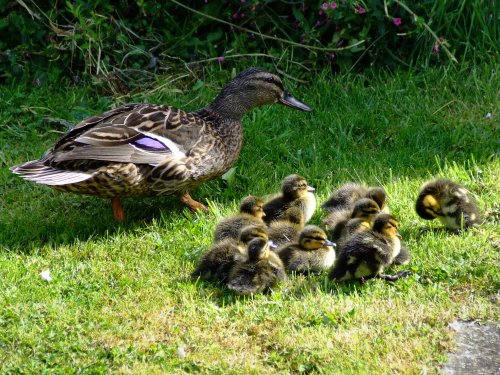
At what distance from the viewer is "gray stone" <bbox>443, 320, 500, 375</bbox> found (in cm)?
475

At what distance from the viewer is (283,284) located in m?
5.66

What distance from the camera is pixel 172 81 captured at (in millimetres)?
8797

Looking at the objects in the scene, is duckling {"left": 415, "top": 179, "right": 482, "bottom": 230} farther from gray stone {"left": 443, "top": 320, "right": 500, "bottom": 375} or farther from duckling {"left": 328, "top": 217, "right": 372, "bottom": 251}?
gray stone {"left": 443, "top": 320, "right": 500, "bottom": 375}

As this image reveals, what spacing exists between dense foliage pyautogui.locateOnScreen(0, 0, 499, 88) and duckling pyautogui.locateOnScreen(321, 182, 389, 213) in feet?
8.02

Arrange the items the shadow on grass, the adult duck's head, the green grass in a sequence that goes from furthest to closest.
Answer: the adult duck's head
the shadow on grass
the green grass

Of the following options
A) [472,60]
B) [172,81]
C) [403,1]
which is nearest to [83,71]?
[172,81]

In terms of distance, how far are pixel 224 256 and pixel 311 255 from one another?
0.57 metres

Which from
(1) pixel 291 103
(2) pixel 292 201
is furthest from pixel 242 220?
(1) pixel 291 103

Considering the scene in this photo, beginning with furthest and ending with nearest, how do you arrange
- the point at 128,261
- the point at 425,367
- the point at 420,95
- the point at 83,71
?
1. the point at 83,71
2. the point at 420,95
3. the point at 128,261
4. the point at 425,367

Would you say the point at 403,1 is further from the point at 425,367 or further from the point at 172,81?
the point at 425,367

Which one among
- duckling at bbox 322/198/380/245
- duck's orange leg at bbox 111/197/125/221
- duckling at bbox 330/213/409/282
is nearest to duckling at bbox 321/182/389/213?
duckling at bbox 322/198/380/245

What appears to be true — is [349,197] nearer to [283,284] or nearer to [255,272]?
[283,284]

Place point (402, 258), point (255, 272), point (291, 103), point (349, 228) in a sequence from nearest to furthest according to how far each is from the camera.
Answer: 1. point (255, 272)
2. point (402, 258)
3. point (349, 228)
4. point (291, 103)

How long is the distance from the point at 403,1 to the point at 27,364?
5309 millimetres
